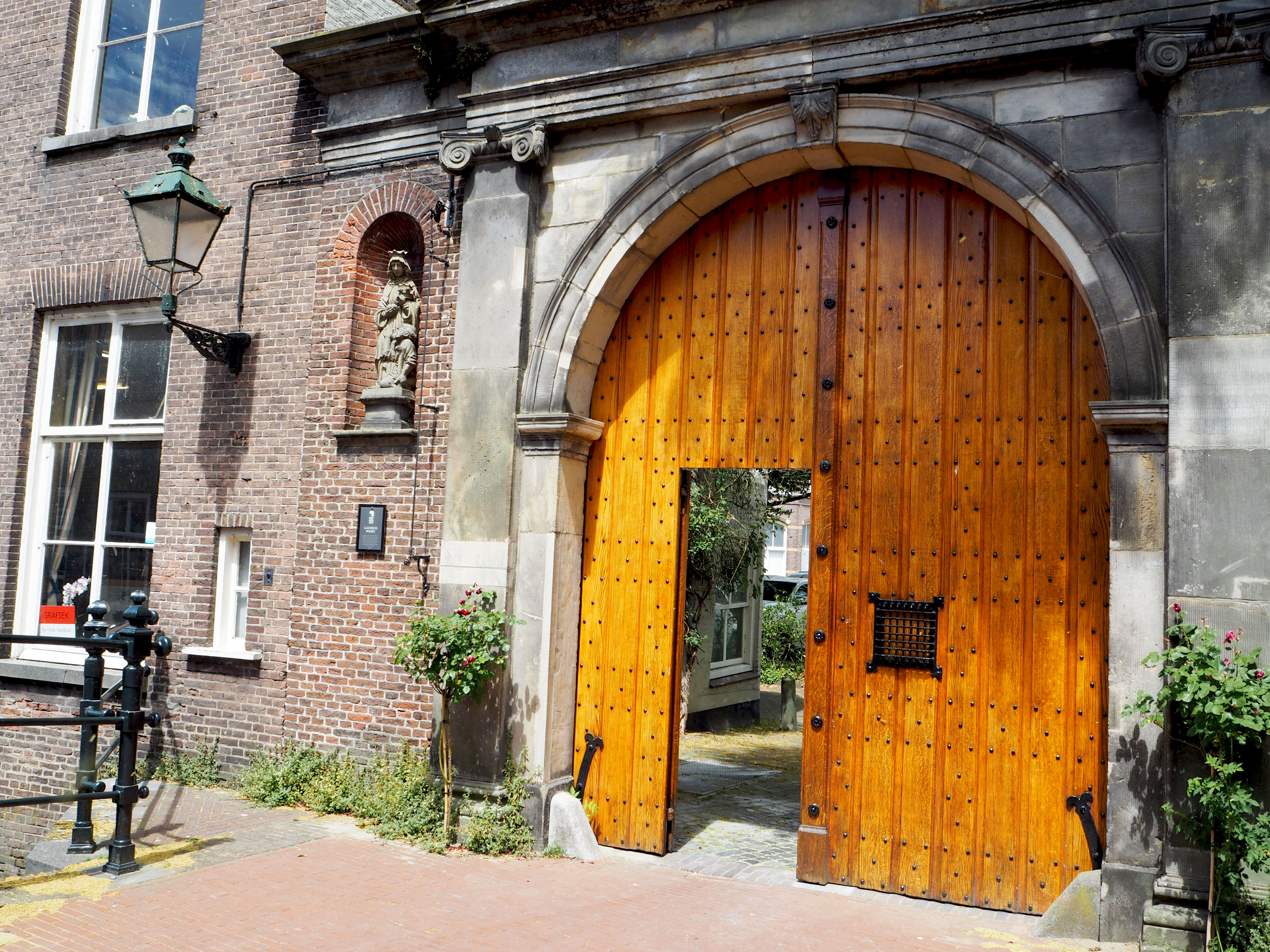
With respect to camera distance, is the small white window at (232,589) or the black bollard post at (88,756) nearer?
the black bollard post at (88,756)

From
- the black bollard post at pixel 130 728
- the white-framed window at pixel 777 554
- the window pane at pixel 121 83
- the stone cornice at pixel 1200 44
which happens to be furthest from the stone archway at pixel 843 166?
the white-framed window at pixel 777 554

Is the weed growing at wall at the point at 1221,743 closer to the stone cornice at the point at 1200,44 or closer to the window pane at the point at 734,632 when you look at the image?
the stone cornice at the point at 1200,44

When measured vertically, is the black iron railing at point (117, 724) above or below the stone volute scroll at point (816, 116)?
below

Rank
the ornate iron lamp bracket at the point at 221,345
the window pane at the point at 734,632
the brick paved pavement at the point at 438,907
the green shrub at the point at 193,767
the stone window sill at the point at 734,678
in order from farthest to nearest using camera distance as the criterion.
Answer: the window pane at the point at 734,632, the stone window sill at the point at 734,678, the ornate iron lamp bracket at the point at 221,345, the green shrub at the point at 193,767, the brick paved pavement at the point at 438,907

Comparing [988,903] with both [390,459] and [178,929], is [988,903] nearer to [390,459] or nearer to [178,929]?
[178,929]

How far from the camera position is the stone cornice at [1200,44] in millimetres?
4844

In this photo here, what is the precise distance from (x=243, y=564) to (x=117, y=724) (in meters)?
2.57

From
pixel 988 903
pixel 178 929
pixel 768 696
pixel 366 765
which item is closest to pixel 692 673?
pixel 768 696

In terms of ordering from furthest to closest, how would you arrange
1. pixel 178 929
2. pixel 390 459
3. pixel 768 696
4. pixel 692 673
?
pixel 768 696, pixel 692 673, pixel 390 459, pixel 178 929

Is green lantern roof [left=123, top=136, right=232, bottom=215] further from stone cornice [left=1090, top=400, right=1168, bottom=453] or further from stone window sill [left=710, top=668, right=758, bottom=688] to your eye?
stone window sill [left=710, top=668, right=758, bottom=688]

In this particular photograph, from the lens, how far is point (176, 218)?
23.2 feet

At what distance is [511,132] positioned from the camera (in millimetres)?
6711

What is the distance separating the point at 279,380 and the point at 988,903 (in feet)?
19.5

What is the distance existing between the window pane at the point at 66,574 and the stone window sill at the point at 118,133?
3497mm
